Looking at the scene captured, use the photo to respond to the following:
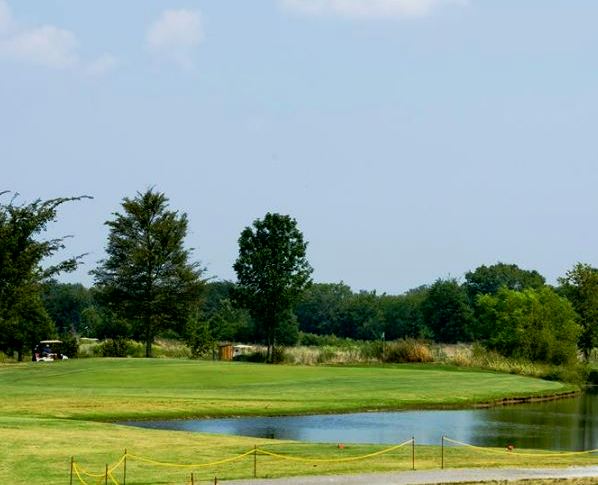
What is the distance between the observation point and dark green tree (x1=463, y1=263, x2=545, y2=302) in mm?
175000

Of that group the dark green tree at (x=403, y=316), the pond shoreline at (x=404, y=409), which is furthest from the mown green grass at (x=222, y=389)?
the dark green tree at (x=403, y=316)

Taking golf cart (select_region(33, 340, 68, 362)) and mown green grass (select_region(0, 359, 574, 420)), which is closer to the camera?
mown green grass (select_region(0, 359, 574, 420))

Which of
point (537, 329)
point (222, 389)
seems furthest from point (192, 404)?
point (537, 329)

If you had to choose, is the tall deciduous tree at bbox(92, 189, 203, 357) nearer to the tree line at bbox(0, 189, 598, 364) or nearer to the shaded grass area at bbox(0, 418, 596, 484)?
the tree line at bbox(0, 189, 598, 364)

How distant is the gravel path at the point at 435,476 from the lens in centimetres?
2673

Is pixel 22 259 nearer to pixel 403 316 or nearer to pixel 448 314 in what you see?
pixel 448 314

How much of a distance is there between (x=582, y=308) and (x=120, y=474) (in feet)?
293

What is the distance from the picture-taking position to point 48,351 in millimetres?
90000

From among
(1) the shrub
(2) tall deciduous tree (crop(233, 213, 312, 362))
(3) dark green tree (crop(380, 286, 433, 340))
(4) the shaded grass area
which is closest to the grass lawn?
(4) the shaded grass area

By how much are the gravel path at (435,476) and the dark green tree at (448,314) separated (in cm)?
10762

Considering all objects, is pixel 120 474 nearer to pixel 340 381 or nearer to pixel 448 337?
A: pixel 340 381

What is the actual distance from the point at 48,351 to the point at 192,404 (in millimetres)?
43062

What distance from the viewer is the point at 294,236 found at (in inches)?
3647

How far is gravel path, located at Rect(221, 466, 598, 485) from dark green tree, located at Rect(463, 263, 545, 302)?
474 ft
